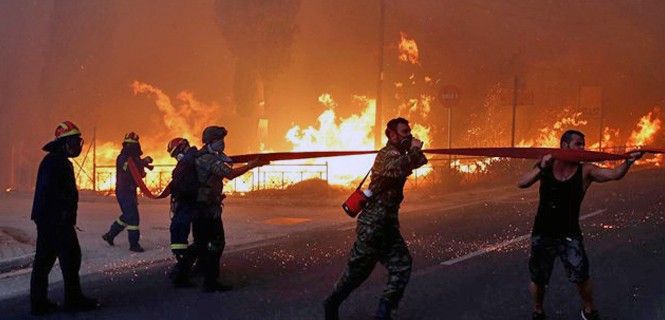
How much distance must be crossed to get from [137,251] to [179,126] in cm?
1926

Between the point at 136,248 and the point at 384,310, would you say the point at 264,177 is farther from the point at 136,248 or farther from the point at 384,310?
the point at 384,310

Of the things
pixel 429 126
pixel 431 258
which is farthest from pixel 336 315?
pixel 429 126

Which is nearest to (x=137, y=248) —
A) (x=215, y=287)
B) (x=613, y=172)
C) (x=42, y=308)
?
(x=215, y=287)

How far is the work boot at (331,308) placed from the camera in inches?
216

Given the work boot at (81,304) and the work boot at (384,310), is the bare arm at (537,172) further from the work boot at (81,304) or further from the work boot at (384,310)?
the work boot at (81,304)

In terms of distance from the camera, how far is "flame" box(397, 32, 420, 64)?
28781 millimetres

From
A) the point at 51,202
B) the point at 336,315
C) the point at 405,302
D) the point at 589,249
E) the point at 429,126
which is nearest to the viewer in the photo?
the point at 336,315

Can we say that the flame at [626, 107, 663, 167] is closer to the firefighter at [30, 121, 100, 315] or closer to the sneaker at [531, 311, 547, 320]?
the sneaker at [531, 311, 547, 320]

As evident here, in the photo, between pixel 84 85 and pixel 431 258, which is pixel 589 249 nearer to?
pixel 431 258

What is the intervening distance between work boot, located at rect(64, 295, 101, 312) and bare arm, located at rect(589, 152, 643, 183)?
15.0 ft

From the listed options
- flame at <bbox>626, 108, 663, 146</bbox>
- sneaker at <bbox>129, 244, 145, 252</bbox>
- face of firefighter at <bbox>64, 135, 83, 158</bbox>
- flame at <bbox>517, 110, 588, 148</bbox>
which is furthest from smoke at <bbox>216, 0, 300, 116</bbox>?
face of firefighter at <bbox>64, 135, 83, 158</bbox>

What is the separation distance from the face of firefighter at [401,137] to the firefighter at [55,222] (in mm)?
3016

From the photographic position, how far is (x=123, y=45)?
2928 cm

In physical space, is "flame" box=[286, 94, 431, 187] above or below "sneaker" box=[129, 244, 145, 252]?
above
